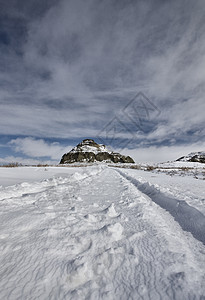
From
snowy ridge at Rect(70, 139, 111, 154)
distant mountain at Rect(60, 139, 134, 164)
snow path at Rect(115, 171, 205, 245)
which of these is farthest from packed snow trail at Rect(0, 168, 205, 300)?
snowy ridge at Rect(70, 139, 111, 154)

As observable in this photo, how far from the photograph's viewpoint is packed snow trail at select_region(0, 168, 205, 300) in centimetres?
84

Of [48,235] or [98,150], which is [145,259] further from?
[98,150]

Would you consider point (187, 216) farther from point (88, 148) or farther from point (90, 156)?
point (88, 148)

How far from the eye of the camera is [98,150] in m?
115

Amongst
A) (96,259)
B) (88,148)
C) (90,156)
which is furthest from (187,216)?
(88,148)

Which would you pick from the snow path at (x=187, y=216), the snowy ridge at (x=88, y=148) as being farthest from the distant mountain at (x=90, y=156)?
the snow path at (x=187, y=216)

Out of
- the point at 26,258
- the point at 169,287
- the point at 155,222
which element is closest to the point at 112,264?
the point at 169,287

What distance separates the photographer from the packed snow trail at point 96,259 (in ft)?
2.77

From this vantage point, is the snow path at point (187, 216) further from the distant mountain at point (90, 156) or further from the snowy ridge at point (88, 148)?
the snowy ridge at point (88, 148)

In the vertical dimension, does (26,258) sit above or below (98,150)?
below

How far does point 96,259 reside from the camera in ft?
3.58

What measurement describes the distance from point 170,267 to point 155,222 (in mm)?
852

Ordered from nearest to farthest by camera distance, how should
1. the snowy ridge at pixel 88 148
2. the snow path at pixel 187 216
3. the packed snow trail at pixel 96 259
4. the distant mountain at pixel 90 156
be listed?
the packed snow trail at pixel 96 259 → the snow path at pixel 187 216 → the distant mountain at pixel 90 156 → the snowy ridge at pixel 88 148

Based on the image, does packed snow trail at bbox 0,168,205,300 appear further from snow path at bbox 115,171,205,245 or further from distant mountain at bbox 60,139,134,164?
distant mountain at bbox 60,139,134,164
